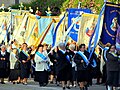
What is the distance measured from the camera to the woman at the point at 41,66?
19.0m

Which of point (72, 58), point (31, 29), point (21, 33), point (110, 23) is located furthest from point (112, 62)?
point (21, 33)

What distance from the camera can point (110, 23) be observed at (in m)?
15.8

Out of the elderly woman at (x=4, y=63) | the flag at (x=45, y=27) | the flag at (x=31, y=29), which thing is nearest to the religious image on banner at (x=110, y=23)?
the flag at (x=45, y=27)

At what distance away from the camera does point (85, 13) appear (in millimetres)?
19484

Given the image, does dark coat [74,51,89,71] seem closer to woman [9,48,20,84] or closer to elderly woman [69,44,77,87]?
elderly woman [69,44,77,87]

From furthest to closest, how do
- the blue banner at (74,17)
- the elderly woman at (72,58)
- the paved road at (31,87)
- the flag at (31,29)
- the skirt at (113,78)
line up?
1. the flag at (31,29)
2. the blue banner at (74,17)
3. the paved road at (31,87)
4. the elderly woman at (72,58)
5. the skirt at (113,78)

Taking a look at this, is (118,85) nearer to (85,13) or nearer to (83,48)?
(83,48)

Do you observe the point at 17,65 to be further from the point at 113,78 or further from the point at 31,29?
the point at 113,78

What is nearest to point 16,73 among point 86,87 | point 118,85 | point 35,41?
point 35,41

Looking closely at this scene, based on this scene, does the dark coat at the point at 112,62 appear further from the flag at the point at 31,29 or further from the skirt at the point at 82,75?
the flag at the point at 31,29

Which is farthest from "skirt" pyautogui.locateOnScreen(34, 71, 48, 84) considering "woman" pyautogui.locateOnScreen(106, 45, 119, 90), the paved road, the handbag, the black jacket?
"woman" pyautogui.locateOnScreen(106, 45, 119, 90)

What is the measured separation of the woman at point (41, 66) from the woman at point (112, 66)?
350 cm

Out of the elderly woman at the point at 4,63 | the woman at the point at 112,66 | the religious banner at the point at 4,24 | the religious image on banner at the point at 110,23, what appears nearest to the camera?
the religious image on banner at the point at 110,23

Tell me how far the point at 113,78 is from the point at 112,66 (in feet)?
1.40
